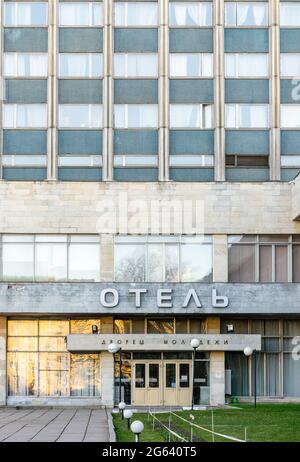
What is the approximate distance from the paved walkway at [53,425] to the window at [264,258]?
1142cm

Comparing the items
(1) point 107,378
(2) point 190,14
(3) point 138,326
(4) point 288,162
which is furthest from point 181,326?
(2) point 190,14

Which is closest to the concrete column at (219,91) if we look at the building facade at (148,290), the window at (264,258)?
the building facade at (148,290)

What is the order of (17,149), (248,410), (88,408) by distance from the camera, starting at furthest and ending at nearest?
(17,149), (88,408), (248,410)

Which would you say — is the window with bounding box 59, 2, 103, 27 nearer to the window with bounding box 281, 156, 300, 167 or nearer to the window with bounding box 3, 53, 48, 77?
the window with bounding box 3, 53, 48, 77

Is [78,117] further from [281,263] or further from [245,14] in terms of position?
[281,263]

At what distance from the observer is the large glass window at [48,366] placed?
54.5m

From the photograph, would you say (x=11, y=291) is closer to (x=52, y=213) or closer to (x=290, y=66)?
(x=52, y=213)

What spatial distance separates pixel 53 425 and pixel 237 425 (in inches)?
319

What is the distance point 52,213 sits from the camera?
5459 cm

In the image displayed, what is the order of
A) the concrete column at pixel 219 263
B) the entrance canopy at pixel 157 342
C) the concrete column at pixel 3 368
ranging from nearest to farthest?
the entrance canopy at pixel 157 342, the concrete column at pixel 3 368, the concrete column at pixel 219 263

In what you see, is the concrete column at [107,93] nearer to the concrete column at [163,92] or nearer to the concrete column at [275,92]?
the concrete column at [163,92]

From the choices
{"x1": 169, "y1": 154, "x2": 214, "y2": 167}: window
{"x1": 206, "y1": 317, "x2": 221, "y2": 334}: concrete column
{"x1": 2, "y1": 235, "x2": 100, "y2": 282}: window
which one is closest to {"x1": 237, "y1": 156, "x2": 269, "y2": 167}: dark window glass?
{"x1": 169, "y1": 154, "x2": 214, "y2": 167}: window

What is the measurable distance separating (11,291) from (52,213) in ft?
16.8

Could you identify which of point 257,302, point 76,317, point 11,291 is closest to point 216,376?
point 257,302
